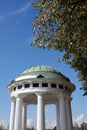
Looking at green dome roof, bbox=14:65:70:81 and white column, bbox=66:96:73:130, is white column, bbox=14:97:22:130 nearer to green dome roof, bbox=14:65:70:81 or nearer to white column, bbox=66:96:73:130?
green dome roof, bbox=14:65:70:81

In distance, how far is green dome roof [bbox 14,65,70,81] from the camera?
53.5 meters

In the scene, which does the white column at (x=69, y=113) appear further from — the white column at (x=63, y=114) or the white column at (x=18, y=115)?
the white column at (x=18, y=115)

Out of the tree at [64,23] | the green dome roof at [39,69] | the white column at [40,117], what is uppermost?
the green dome roof at [39,69]

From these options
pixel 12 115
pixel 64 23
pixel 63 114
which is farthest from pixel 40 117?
pixel 64 23

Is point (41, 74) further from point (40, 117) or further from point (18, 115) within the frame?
point (18, 115)

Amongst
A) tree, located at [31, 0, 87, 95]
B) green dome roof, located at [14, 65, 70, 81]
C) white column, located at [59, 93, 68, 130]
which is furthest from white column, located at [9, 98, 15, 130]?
tree, located at [31, 0, 87, 95]

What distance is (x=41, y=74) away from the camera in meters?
53.9

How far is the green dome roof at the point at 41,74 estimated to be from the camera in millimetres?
53531

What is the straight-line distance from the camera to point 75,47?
2356 centimetres

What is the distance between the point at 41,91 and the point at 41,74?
4330mm

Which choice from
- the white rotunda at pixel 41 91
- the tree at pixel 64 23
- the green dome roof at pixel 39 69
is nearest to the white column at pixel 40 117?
the white rotunda at pixel 41 91

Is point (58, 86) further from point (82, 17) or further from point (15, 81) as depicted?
point (82, 17)

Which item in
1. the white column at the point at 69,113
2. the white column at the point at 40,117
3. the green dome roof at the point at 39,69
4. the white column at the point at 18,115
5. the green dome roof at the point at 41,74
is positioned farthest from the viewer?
the green dome roof at the point at 39,69

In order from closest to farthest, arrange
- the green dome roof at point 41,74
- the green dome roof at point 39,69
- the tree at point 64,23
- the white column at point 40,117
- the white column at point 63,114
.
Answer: the tree at point 64,23
the white column at point 40,117
the white column at point 63,114
the green dome roof at point 41,74
the green dome roof at point 39,69
